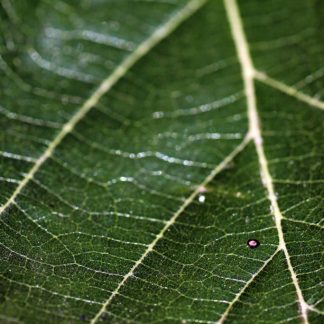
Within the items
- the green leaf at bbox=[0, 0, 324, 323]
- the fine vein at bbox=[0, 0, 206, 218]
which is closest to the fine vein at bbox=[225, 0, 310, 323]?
the green leaf at bbox=[0, 0, 324, 323]

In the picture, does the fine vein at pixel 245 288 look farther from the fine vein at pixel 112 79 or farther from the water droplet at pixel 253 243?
the fine vein at pixel 112 79

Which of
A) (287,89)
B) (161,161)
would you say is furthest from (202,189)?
(287,89)

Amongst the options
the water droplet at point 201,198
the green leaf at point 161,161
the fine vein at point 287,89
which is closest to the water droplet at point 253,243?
the green leaf at point 161,161

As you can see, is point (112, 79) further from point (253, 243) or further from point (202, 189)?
point (253, 243)

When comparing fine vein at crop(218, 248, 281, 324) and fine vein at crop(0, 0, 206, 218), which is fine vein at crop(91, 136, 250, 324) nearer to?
fine vein at crop(218, 248, 281, 324)

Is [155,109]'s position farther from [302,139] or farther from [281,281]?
[281,281]

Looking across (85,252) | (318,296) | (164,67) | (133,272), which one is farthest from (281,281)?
(164,67)
